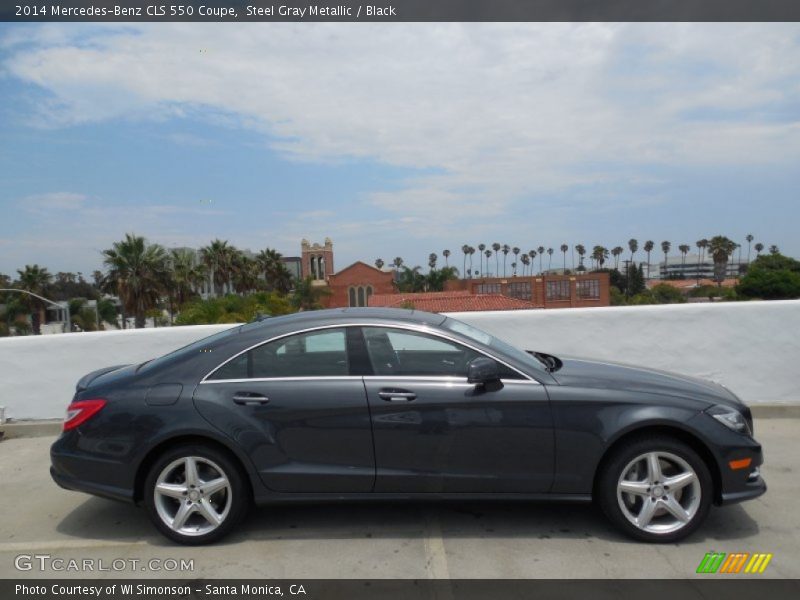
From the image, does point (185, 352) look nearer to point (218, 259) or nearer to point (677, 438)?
point (677, 438)

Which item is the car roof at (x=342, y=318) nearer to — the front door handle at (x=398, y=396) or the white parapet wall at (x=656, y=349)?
the front door handle at (x=398, y=396)

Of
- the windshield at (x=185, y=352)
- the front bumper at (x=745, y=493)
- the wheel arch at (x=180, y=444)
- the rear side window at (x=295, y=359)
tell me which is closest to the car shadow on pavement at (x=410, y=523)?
the front bumper at (x=745, y=493)

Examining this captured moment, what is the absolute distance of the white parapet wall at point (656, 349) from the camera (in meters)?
6.67

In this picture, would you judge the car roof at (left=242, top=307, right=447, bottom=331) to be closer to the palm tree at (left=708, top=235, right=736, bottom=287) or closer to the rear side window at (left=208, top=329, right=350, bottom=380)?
the rear side window at (left=208, top=329, right=350, bottom=380)

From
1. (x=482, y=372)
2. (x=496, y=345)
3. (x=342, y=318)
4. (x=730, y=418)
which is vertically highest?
(x=342, y=318)

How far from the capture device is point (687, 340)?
22.3ft

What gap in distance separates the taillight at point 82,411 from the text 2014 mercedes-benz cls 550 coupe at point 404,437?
11 millimetres

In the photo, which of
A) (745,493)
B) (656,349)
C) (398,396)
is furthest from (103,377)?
(656,349)

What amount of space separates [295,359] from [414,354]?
783 mm

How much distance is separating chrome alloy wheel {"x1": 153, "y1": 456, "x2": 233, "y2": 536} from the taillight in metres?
0.61

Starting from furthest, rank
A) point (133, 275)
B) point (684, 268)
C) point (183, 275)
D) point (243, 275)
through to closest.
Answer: point (684, 268) < point (243, 275) < point (183, 275) < point (133, 275)

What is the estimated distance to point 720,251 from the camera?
293 ft
